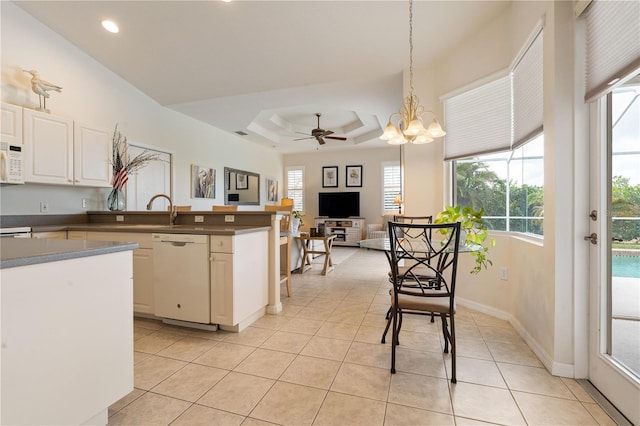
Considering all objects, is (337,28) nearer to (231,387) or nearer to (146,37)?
(146,37)

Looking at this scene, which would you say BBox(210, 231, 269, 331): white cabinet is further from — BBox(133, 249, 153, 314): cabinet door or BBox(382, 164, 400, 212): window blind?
BBox(382, 164, 400, 212): window blind

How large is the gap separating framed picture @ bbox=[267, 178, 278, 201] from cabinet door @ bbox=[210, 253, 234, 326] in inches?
238

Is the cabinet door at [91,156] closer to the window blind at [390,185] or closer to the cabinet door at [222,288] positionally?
the cabinet door at [222,288]

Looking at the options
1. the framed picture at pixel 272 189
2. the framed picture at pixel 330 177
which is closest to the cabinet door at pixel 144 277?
the framed picture at pixel 272 189

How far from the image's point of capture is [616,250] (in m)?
1.66

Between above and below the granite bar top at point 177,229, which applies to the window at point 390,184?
above

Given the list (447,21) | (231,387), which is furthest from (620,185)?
(231,387)

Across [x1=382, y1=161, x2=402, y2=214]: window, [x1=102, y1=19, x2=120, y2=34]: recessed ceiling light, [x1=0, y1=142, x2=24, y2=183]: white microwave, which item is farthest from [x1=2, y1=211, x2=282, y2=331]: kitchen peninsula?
[x1=382, y1=161, x2=402, y2=214]: window

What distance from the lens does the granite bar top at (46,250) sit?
105 cm

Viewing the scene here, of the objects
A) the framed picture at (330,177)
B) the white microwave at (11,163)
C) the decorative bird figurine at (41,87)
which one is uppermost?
the decorative bird figurine at (41,87)

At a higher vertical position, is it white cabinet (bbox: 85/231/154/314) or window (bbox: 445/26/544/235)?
window (bbox: 445/26/544/235)

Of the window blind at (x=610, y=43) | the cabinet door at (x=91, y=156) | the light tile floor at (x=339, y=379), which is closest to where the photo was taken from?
the window blind at (x=610, y=43)

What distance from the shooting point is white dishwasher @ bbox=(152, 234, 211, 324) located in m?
2.46

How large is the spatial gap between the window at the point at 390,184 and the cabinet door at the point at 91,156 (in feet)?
21.3
